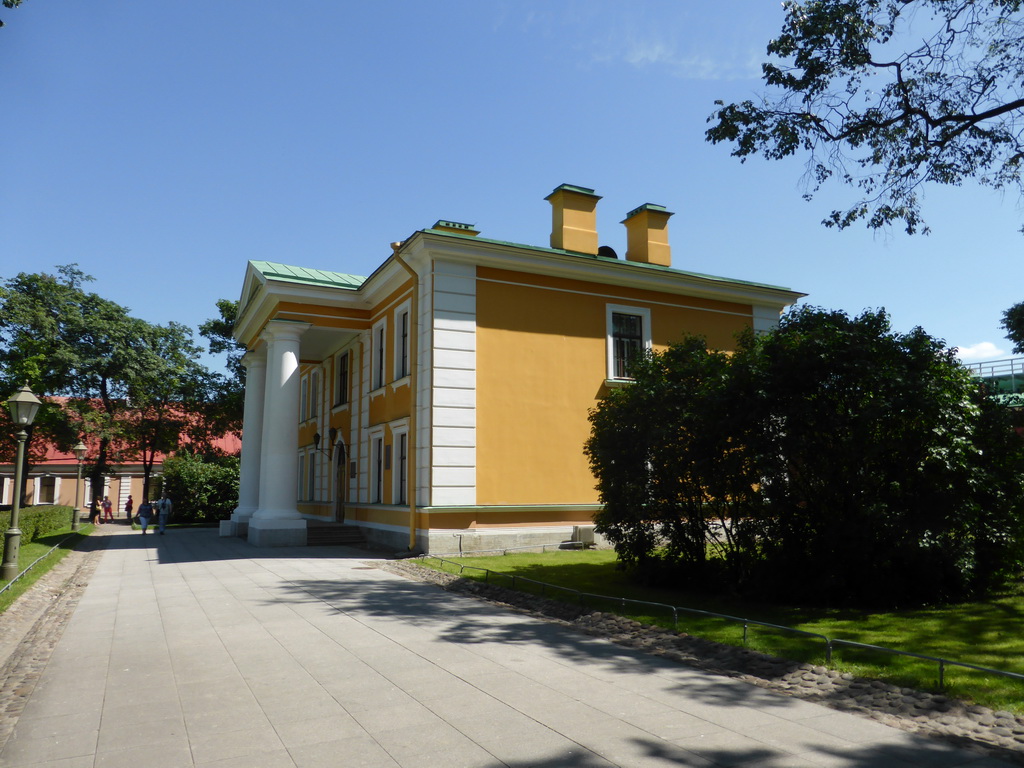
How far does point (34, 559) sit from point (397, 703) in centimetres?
1440

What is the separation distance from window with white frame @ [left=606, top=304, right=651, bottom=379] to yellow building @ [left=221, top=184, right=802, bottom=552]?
43mm

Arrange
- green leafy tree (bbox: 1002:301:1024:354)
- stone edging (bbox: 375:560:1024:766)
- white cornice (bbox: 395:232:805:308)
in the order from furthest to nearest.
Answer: green leafy tree (bbox: 1002:301:1024:354)
white cornice (bbox: 395:232:805:308)
stone edging (bbox: 375:560:1024:766)

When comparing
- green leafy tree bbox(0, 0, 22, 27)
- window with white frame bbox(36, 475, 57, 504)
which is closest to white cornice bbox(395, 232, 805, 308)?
green leafy tree bbox(0, 0, 22, 27)

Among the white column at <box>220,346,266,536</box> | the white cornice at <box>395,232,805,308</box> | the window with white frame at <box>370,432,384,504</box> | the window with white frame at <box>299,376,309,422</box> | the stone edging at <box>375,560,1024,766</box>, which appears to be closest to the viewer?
the stone edging at <box>375,560,1024,766</box>

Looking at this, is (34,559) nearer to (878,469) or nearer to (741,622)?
(741,622)

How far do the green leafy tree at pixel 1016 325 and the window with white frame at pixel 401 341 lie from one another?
30.1 metres

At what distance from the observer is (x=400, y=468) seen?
20.0 metres

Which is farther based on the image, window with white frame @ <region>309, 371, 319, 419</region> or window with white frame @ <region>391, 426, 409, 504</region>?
window with white frame @ <region>309, 371, 319, 419</region>

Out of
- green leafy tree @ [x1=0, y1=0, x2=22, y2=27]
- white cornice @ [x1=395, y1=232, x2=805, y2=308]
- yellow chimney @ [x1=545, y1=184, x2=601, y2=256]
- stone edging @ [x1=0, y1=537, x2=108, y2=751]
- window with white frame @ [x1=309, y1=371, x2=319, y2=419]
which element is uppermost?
yellow chimney @ [x1=545, y1=184, x2=601, y2=256]

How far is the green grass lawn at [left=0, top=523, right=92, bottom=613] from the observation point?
38.8 ft

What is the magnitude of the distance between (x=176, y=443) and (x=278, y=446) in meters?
26.9

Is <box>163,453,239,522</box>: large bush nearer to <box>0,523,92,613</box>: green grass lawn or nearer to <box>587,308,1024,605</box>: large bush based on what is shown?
<box>0,523,92,613</box>: green grass lawn

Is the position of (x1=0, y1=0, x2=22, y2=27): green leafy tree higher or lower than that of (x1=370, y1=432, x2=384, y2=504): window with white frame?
higher

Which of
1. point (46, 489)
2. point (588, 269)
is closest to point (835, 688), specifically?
point (588, 269)
